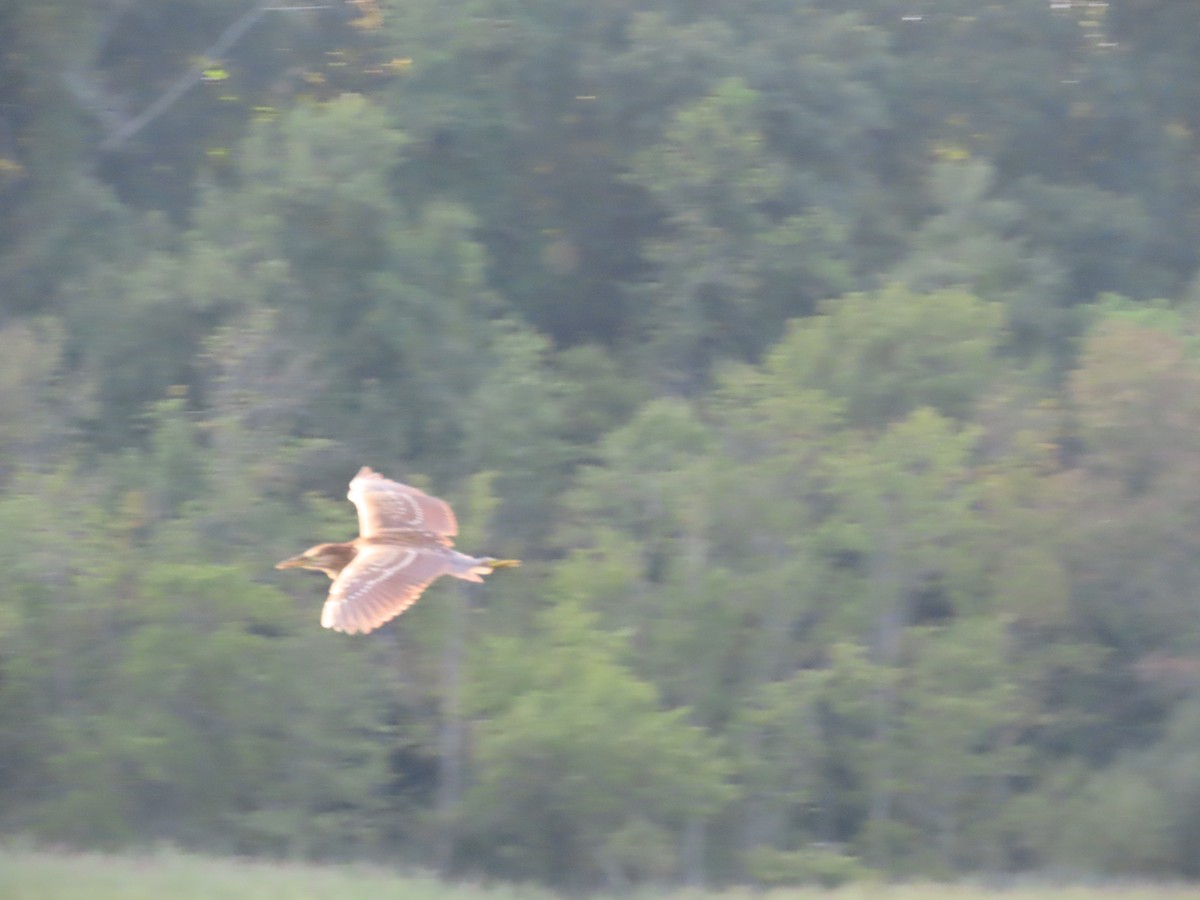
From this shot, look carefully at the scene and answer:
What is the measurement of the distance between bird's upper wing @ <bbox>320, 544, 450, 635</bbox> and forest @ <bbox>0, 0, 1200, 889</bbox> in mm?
6427

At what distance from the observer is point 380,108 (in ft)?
50.0

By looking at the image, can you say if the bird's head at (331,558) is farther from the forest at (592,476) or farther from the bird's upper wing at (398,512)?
the forest at (592,476)

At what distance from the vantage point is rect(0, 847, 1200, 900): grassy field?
10992mm

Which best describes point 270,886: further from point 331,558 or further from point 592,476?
point 331,558

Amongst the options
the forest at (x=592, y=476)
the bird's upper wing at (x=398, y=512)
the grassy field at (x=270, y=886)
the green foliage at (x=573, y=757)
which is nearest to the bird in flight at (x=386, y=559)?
the bird's upper wing at (x=398, y=512)

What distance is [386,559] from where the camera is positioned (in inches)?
246

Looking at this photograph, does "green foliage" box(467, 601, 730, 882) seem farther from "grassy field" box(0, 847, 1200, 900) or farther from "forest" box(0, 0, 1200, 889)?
"grassy field" box(0, 847, 1200, 900)

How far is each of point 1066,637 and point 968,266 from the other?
345 centimetres

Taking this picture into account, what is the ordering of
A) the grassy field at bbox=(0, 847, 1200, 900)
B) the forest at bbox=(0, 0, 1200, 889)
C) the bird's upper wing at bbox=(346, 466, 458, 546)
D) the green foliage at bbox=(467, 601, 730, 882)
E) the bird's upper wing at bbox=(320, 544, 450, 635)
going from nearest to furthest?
the bird's upper wing at bbox=(320, 544, 450, 635), the bird's upper wing at bbox=(346, 466, 458, 546), the grassy field at bbox=(0, 847, 1200, 900), the green foliage at bbox=(467, 601, 730, 882), the forest at bbox=(0, 0, 1200, 889)

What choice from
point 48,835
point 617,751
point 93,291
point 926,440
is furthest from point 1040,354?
point 48,835

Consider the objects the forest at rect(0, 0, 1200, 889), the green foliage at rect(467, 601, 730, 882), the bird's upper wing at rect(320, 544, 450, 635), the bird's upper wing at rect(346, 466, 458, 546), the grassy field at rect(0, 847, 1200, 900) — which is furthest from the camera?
the forest at rect(0, 0, 1200, 889)

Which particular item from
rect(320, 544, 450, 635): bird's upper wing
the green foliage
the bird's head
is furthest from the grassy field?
rect(320, 544, 450, 635): bird's upper wing

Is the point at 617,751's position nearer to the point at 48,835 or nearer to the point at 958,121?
the point at 48,835

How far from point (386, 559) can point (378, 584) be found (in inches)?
9.2
